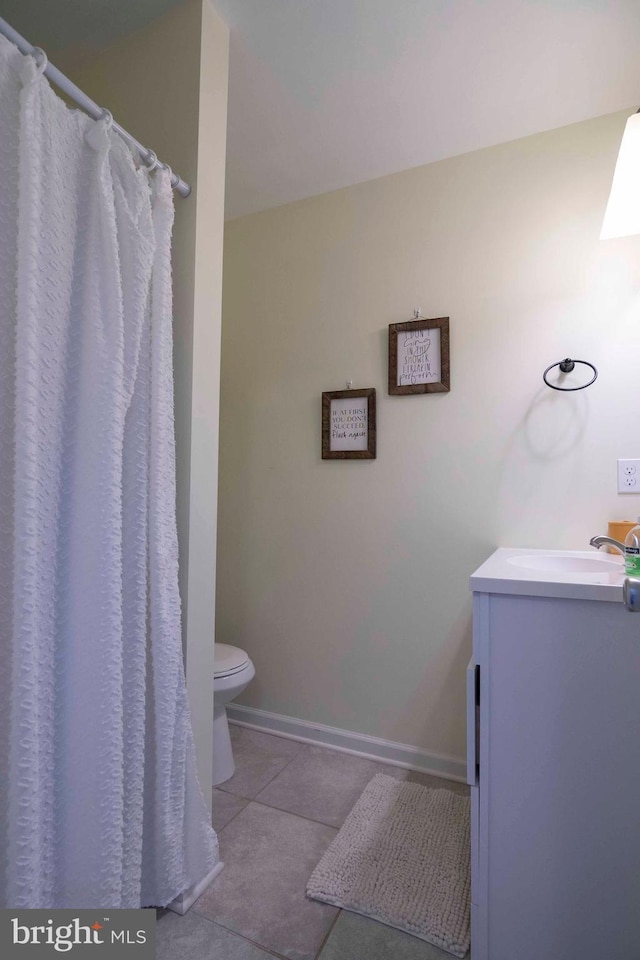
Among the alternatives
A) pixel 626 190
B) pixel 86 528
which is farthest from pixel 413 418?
pixel 86 528

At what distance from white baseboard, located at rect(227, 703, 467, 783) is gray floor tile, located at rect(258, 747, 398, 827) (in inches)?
1.4

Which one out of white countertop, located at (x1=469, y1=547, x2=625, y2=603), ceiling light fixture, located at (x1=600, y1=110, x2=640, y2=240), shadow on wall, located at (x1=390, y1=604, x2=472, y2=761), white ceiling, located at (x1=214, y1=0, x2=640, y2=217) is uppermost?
white ceiling, located at (x1=214, y1=0, x2=640, y2=217)

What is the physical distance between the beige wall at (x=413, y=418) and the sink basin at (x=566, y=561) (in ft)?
0.45

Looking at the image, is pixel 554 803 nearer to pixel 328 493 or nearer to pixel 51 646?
pixel 51 646

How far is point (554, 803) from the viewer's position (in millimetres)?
967

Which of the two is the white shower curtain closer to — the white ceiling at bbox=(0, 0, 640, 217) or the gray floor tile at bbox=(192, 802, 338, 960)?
the gray floor tile at bbox=(192, 802, 338, 960)

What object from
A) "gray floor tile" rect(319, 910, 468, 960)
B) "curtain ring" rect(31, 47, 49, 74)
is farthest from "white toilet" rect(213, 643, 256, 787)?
"curtain ring" rect(31, 47, 49, 74)

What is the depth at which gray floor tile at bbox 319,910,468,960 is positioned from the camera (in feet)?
3.50

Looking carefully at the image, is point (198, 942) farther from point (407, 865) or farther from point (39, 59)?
point (39, 59)

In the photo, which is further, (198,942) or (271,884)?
(271,884)

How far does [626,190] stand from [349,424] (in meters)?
1.19

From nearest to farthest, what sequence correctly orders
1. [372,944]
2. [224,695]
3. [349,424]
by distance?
[372,944] → [224,695] → [349,424]

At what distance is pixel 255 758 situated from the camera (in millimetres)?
1909

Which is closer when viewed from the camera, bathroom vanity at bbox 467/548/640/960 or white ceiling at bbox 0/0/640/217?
bathroom vanity at bbox 467/548/640/960
